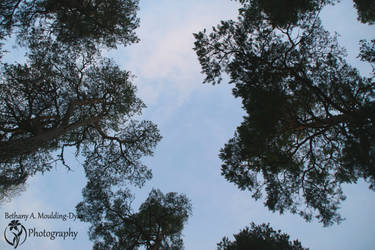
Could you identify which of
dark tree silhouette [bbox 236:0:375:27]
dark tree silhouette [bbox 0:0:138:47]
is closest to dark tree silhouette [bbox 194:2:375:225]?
dark tree silhouette [bbox 236:0:375:27]

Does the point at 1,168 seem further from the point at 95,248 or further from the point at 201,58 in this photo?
the point at 201,58

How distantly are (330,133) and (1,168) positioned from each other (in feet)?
57.4

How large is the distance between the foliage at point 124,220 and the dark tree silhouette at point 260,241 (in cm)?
380

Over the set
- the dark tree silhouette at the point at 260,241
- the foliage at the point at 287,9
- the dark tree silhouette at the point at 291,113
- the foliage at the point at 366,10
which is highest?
the foliage at the point at 366,10

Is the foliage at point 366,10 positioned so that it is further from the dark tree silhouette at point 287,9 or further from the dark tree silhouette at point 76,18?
the dark tree silhouette at point 76,18

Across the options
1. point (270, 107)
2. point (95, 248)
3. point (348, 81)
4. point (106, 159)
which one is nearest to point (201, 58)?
point (270, 107)

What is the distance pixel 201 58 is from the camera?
32.3 feet

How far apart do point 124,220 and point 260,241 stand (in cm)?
869

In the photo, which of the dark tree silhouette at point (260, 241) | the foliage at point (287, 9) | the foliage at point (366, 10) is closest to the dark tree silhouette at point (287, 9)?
the foliage at point (287, 9)

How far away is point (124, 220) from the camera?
13539 millimetres

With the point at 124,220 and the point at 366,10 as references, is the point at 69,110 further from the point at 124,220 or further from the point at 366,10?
the point at 366,10

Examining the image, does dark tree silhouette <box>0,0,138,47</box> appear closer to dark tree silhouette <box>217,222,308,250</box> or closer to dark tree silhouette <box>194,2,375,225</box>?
dark tree silhouette <box>194,2,375,225</box>

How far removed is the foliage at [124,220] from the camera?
1339cm

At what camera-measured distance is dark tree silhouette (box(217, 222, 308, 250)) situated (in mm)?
11391
